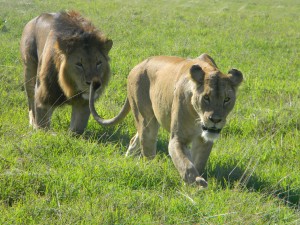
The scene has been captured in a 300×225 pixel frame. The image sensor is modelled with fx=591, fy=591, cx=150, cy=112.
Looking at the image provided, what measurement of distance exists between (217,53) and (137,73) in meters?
6.11

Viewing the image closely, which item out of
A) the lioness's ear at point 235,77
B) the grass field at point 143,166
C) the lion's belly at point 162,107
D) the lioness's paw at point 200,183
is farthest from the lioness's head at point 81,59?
the lioness's paw at point 200,183

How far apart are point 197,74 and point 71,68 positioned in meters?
1.94

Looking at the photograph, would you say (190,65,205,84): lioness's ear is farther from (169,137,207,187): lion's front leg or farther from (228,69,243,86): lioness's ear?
(169,137,207,187): lion's front leg

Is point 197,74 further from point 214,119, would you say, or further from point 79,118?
point 79,118

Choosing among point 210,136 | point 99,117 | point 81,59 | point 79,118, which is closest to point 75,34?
point 81,59

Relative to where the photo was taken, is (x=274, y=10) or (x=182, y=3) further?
(x=182, y=3)

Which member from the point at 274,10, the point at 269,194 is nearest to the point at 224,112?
the point at 269,194

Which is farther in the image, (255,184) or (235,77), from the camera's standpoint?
(255,184)

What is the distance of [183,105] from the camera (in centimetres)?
496

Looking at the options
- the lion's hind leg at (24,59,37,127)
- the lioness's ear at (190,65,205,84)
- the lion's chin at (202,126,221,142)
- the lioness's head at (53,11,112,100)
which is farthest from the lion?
the lion's chin at (202,126,221,142)

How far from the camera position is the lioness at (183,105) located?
458 centimetres

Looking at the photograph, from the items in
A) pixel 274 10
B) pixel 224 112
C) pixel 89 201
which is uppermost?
pixel 224 112

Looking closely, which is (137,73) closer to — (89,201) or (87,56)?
(87,56)

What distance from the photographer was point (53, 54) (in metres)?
6.45
